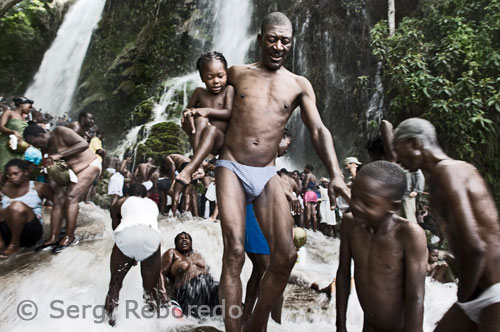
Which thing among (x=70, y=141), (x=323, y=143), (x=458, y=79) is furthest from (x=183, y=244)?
(x=458, y=79)

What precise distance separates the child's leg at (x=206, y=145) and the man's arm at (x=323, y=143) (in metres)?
0.66

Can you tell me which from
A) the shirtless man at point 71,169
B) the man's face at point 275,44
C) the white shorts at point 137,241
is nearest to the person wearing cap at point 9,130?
the shirtless man at point 71,169

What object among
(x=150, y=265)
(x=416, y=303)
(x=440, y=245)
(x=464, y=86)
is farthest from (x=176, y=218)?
(x=464, y=86)

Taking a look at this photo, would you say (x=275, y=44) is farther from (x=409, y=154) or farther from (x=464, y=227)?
(x=464, y=227)

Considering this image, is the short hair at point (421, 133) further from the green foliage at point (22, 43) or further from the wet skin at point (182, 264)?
the green foliage at point (22, 43)

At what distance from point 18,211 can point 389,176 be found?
445 centimetres

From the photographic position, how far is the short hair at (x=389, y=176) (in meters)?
2.30

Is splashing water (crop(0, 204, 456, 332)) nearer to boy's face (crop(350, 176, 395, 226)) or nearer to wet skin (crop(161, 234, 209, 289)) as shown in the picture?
wet skin (crop(161, 234, 209, 289))

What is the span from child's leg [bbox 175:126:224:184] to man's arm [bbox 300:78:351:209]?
2.17ft

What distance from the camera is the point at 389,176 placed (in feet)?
7.57

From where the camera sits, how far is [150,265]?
13.4 ft

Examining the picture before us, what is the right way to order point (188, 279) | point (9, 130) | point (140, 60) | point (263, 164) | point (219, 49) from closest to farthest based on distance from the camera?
point (263, 164) < point (188, 279) < point (9, 130) < point (219, 49) < point (140, 60)

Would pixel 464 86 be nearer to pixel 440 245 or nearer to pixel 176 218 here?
pixel 440 245

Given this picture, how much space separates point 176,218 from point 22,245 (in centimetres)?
338
